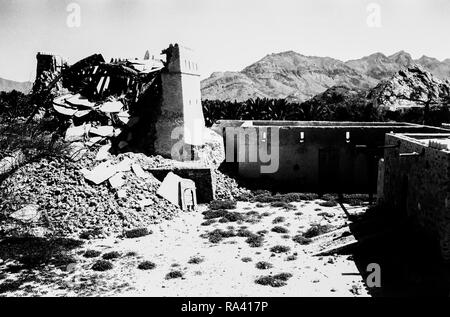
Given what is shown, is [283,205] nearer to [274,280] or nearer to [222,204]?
[222,204]

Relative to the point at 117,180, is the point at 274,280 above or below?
below

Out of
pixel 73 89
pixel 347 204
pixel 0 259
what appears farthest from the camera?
pixel 73 89

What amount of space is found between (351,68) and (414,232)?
127 meters

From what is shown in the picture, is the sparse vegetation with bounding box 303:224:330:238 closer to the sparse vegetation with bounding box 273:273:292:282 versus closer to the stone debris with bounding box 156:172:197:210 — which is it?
the sparse vegetation with bounding box 273:273:292:282

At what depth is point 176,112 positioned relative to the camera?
22609mm

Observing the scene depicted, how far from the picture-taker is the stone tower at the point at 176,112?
2247 centimetres

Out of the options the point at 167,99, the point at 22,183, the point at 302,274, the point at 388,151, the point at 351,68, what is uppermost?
the point at 351,68

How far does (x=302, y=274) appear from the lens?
464 inches

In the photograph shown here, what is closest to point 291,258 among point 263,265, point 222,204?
point 263,265

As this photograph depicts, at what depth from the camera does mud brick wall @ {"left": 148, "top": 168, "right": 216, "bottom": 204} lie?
19.6 metres

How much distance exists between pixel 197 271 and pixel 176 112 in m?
12.4

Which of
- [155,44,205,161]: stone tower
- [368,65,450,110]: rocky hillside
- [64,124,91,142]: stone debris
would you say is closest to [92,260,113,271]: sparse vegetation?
[155,44,205,161]: stone tower
